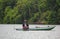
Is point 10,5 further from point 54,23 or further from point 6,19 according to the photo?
point 54,23

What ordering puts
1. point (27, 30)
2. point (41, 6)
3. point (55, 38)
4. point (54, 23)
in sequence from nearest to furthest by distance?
1. point (55, 38)
2. point (27, 30)
3. point (54, 23)
4. point (41, 6)

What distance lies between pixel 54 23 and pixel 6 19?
14.2 meters

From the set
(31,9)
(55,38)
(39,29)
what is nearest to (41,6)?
(31,9)

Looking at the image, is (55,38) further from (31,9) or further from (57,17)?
(31,9)

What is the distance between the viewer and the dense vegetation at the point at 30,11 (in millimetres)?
66781

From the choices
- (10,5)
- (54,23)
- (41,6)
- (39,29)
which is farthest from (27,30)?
(10,5)

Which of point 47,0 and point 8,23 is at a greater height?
point 47,0

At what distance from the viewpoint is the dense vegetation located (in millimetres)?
66781

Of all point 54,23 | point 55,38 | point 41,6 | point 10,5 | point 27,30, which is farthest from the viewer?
point 10,5

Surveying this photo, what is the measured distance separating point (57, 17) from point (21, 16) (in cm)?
1093

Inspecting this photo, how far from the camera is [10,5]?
7956cm

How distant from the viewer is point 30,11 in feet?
244

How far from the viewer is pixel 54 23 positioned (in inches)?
2566

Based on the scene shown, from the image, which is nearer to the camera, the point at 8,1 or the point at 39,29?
the point at 39,29
